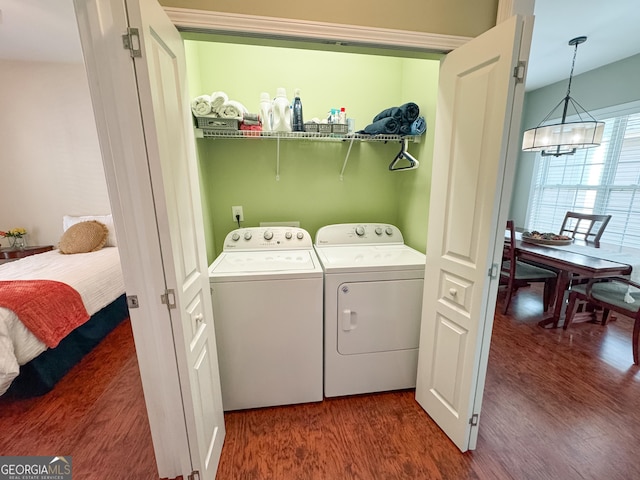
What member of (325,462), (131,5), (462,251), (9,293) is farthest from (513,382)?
(9,293)

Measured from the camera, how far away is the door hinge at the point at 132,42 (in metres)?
0.74

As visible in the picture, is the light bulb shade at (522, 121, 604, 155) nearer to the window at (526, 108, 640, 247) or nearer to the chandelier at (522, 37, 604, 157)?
the chandelier at (522, 37, 604, 157)

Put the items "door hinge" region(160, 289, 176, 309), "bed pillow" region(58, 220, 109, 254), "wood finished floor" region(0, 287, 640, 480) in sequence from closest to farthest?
"door hinge" region(160, 289, 176, 309) → "wood finished floor" region(0, 287, 640, 480) → "bed pillow" region(58, 220, 109, 254)

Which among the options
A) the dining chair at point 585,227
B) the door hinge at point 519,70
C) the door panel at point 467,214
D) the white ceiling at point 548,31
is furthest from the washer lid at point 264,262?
the dining chair at point 585,227

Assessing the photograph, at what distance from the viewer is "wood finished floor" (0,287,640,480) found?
130 cm

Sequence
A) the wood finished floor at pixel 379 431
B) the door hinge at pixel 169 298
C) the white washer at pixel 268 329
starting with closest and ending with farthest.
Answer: the door hinge at pixel 169 298, the wood finished floor at pixel 379 431, the white washer at pixel 268 329

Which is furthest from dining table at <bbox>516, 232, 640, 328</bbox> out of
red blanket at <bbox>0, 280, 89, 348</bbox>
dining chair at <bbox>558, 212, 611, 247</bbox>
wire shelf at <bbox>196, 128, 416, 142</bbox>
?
red blanket at <bbox>0, 280, 89, 348</bbox>

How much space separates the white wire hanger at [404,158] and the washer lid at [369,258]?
2.00ft

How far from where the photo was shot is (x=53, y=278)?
2.04 metres

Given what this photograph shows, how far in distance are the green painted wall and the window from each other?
11.0 feet

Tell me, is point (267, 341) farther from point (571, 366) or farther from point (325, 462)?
point (571, 366)

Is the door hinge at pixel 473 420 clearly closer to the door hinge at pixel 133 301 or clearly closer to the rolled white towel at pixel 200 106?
the door hinge at pixel 133 301

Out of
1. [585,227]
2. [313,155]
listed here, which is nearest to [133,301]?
[313,155]

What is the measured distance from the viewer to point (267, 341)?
154 centimetres
